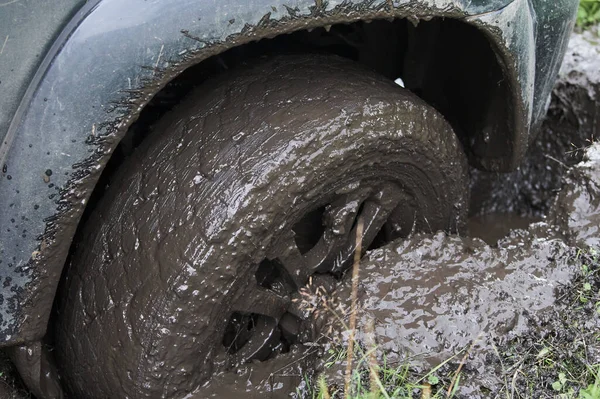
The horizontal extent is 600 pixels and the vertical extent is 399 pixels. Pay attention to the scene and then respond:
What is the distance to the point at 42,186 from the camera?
1.46 meters

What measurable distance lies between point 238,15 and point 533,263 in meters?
1.26

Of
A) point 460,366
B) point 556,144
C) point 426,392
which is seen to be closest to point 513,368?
point 460,366

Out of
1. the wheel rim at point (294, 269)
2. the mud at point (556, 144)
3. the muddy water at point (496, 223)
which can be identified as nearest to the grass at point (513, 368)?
the wheel rim at point (294, 269)

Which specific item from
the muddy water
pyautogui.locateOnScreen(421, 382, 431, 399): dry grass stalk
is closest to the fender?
pyautogui.locateOnScreen(421, 382, 431, 399): dry grass stalk

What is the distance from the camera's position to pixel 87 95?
1412 mm

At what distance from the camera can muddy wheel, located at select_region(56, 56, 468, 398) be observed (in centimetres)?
167

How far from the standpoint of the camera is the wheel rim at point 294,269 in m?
1.91

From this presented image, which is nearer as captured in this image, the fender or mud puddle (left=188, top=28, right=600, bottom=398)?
the fender

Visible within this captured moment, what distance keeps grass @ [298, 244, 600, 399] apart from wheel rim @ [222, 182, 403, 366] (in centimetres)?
10

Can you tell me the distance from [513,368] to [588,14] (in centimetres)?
239

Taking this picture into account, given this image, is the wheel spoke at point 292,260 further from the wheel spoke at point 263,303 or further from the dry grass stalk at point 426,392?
the dry grass stalk at point 426,392

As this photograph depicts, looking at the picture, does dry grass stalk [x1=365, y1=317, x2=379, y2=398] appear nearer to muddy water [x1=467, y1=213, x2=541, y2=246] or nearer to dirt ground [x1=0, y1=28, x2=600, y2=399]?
dirt ground [x1=0, y1=28, x2=600, y2=399]

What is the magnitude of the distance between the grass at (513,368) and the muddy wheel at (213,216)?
0.85 ft

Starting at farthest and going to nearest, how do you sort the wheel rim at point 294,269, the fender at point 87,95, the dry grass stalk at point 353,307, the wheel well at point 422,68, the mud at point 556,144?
the mud at point 556,144 < the wheel well at point 422,68 < the wheel rim at point 294,269 < the dry grass stalk at point 353,307 < the fender at point 87,95
